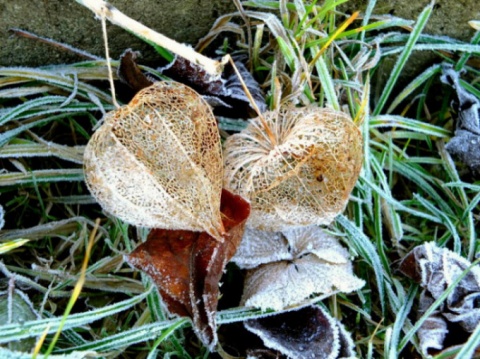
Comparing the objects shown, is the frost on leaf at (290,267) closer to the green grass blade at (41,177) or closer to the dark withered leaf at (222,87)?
the dark withered leaf at (222,87)

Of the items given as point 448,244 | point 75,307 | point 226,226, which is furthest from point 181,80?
point 448,244

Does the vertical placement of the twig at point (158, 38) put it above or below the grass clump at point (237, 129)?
above

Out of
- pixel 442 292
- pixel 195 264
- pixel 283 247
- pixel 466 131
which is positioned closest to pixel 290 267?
pixel 283 247

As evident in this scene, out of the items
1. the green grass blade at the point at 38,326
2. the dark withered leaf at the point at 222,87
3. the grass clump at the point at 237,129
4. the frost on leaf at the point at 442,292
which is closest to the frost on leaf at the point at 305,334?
the grass clump at the point at 237,129

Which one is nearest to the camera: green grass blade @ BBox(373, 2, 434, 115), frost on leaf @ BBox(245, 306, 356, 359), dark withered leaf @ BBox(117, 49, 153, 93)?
frost on leaf @ BBox(245, 306, 356, 359)

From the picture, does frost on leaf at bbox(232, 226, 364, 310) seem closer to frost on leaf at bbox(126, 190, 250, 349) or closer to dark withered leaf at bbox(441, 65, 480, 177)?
frost on leaf at bbox(126, 190, 250, 349)

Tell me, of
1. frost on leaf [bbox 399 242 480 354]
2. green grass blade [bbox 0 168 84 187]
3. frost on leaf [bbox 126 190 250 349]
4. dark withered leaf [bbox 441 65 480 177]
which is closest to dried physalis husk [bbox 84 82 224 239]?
frost on leaf [bbox 126 190 250 349]
